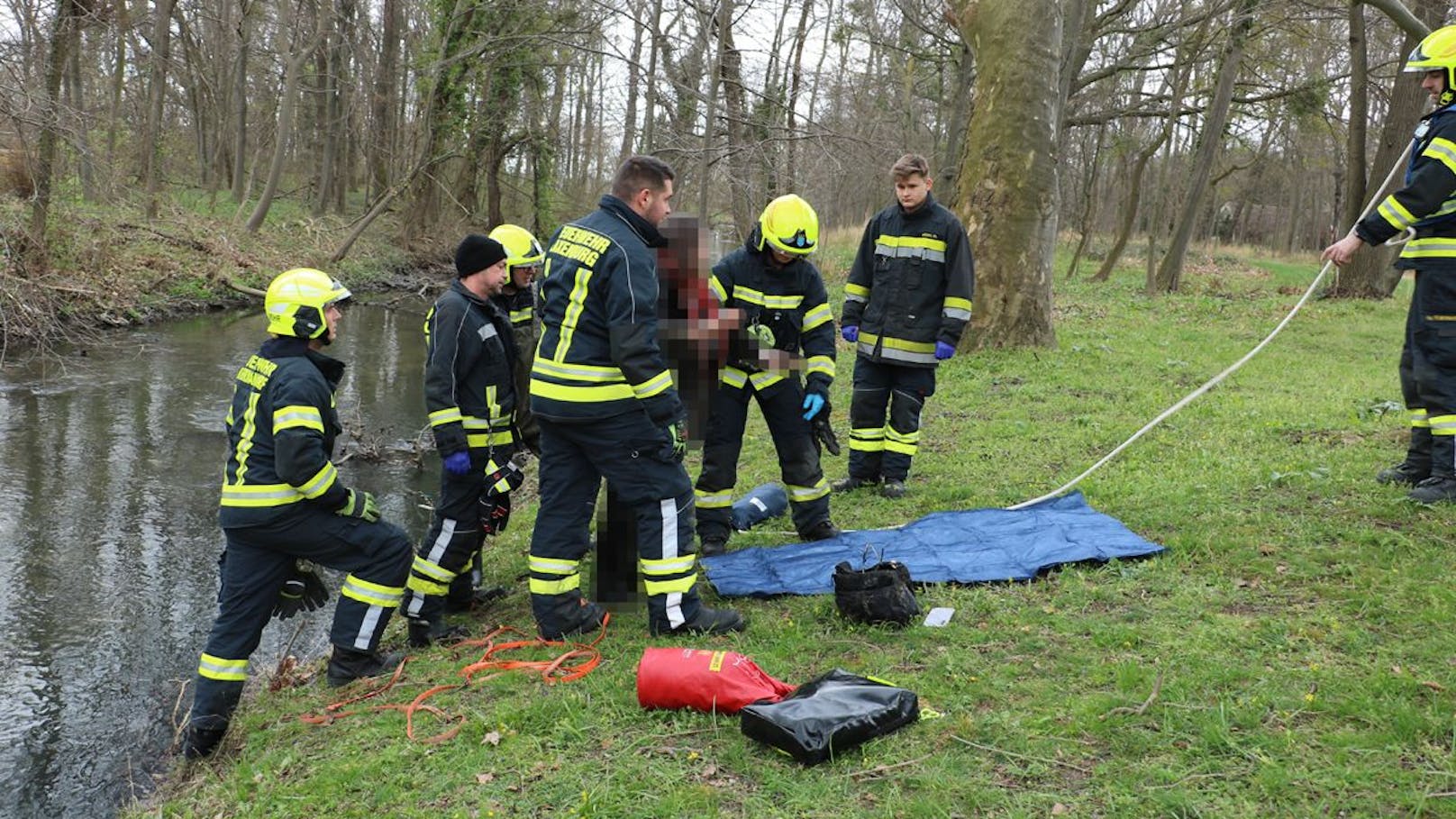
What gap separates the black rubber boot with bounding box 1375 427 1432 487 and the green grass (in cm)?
22

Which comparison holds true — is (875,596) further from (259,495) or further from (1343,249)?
(1343,249)

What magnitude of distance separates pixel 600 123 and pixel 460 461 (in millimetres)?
31897

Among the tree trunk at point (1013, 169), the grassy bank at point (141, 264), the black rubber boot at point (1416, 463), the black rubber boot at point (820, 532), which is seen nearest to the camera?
the black rubber boot at point (1416, 463)

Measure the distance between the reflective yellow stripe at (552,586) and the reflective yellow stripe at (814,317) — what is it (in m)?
2.04

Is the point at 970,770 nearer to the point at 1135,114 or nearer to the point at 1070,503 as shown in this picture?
the point at 1070,503

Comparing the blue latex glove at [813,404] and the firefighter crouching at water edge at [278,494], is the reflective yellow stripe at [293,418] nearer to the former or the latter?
the firefighter crouching at water edge at [278,494]

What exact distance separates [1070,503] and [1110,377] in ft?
15.8

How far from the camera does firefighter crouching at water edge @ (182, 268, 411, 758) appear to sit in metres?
4.29

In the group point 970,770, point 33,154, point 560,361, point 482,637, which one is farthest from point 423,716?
point 33,154

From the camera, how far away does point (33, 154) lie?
13242 mm

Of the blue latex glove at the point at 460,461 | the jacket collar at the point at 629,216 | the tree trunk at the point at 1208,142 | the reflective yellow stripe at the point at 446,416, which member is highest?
the tree trunk at the point at 1208,142

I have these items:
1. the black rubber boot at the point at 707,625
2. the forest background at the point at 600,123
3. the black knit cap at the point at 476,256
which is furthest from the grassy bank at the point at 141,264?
the black rubber boot at the point at 707,625

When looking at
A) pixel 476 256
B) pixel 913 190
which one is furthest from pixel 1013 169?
pixel 476 256

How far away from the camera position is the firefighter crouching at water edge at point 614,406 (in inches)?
170
